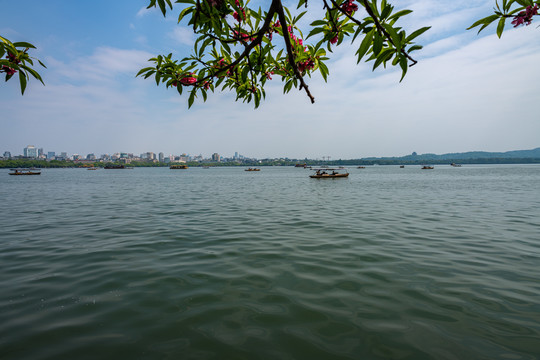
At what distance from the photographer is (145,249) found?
877 centimetres

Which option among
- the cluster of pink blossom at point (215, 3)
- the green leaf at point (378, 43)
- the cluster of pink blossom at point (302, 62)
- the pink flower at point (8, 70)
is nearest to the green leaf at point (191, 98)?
the cluster of pink blossom at point (215, 3)

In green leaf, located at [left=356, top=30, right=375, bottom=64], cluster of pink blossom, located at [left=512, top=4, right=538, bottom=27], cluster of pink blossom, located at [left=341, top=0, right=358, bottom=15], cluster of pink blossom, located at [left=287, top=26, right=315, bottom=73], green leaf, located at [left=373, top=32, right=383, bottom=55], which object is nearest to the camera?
green leaf, located at [left=373, top=32, right=383, bottom=55]

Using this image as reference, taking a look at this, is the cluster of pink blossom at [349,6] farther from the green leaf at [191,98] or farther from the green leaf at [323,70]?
the green leaf at [191,98]

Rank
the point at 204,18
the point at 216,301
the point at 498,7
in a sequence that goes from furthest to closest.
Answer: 1. the point at 216,301
2. the point at 204,18
3. the point at 498,7

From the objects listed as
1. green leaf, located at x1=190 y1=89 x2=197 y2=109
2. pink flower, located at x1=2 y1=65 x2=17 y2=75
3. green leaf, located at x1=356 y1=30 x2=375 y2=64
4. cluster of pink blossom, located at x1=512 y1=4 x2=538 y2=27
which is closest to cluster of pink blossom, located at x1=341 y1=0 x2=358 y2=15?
green leaf, located at x1=356 y1=30 x2=375 y2=64

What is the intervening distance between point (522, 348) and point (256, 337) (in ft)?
12.5

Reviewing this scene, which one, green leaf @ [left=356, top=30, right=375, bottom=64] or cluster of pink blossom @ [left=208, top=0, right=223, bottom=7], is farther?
cluster of pink blossom @ [left=208, top=0, right=223, bottom=7]

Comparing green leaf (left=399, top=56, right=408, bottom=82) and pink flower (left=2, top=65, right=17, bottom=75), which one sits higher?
pink flower (left=2, top=65, right=17, bottom=75)

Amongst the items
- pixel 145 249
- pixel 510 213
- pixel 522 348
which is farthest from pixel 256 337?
pixel 510 213

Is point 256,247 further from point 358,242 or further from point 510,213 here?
point 510,213

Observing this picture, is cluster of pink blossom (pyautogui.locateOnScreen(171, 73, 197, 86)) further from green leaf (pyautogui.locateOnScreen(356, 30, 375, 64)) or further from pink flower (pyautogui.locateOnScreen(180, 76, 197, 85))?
green leaf (pyautogui.locateOnScreen(356, 30, 375, 64))

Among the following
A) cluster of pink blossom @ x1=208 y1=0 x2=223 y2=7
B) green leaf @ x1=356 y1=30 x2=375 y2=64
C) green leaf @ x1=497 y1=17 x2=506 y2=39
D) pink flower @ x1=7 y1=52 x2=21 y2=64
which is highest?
cluster of pink blossom @ x1=208 y1=0 x2=223 y2=7

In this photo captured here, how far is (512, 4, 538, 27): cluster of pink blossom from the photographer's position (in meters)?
2.87

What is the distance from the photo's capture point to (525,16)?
293cm
